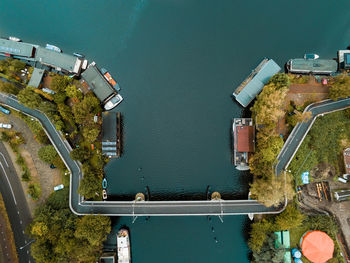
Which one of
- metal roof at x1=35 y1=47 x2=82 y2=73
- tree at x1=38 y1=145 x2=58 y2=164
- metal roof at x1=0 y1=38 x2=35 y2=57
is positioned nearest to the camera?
tree at x1=38 y1=145 x2=58 y2=164

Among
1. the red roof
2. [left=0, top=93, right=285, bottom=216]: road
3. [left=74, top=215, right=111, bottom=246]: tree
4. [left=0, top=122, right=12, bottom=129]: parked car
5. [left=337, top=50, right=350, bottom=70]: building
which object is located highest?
[left=337, top=50, right=350, bottom=70]: building

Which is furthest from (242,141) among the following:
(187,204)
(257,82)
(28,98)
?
(28,98)

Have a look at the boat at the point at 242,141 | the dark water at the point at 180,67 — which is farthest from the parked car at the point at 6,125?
the boat at the point at 242,141

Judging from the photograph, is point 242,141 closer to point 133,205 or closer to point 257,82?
point 257,82

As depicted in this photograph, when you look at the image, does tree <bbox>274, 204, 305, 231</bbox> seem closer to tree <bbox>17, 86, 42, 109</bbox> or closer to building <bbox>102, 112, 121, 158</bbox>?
building <bbox>102, 112, 121, 158</bbox>

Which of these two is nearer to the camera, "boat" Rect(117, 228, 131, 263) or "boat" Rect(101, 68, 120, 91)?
"boat" Rect(117, 228, 131, 263)

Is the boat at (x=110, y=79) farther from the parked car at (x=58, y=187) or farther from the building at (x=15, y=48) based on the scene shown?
the parked car at (x=58, y=187)

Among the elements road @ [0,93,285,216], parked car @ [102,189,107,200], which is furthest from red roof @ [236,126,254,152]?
parked car @ [102,189,107,200]
